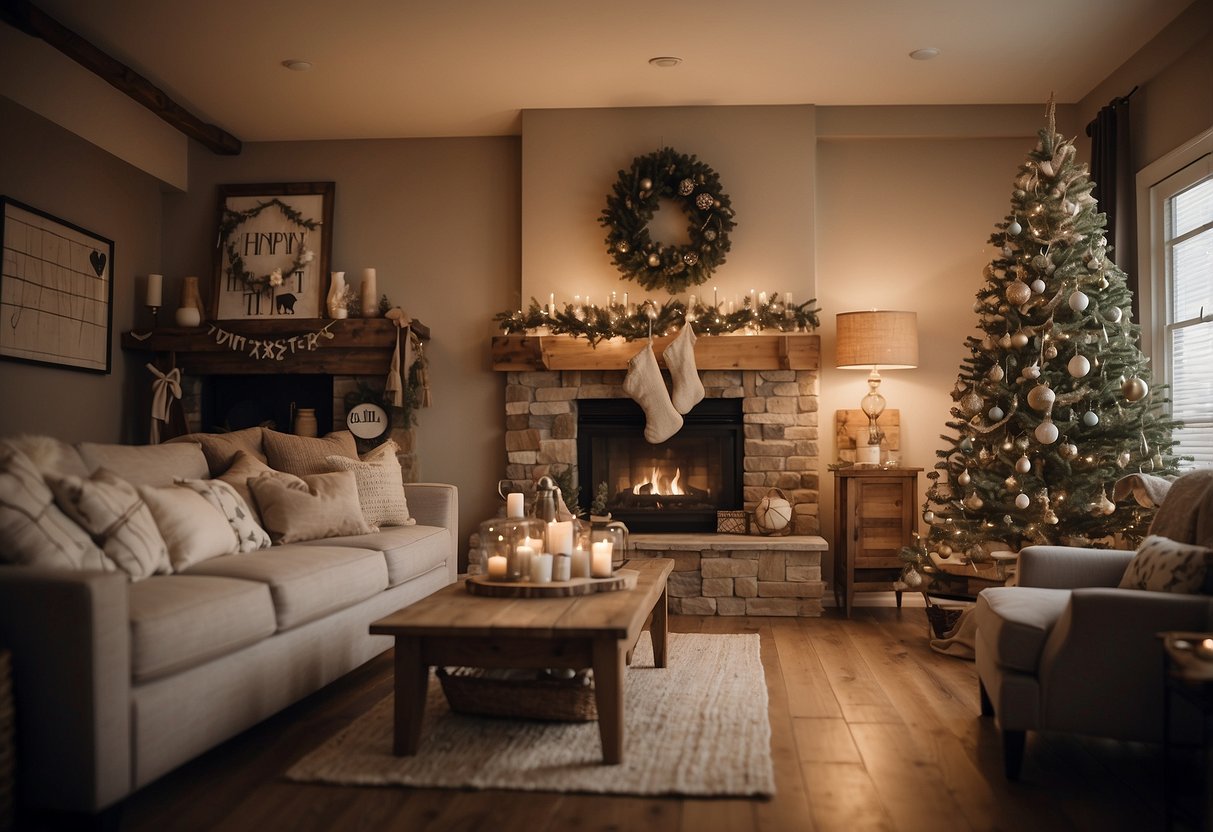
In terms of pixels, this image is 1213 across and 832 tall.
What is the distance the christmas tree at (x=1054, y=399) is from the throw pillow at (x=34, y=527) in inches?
137

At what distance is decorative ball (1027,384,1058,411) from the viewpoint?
13.3 feet

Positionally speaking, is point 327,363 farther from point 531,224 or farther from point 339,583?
point 339,583

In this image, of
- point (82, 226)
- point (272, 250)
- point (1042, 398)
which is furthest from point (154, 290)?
point (1042, 398)

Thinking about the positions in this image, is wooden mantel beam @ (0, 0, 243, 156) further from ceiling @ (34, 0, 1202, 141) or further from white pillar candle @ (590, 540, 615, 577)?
white pillar candle @ (590, 540, 615, 577)

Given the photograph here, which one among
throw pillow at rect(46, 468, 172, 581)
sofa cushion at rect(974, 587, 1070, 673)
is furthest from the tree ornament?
throw pillow at rect(46, 468, 172, 581)

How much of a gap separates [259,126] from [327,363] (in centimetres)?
148

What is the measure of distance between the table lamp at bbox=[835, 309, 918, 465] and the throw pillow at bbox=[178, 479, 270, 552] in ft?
10.2

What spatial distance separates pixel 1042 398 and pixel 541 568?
2.42 m

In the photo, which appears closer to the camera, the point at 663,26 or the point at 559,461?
the point at 663,26

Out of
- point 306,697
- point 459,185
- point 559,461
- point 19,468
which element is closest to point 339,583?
point 306,697

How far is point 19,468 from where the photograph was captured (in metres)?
2.45

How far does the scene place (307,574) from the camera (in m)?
3.08

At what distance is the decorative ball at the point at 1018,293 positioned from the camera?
4207 millimetres

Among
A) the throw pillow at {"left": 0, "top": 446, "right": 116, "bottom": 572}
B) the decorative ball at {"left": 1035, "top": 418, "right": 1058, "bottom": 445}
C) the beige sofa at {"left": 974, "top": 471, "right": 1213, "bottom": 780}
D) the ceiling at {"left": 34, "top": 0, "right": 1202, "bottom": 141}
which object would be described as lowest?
the beige sofa at {"left": 974, "top": 471, "right": 1213, "bottom": 780}
